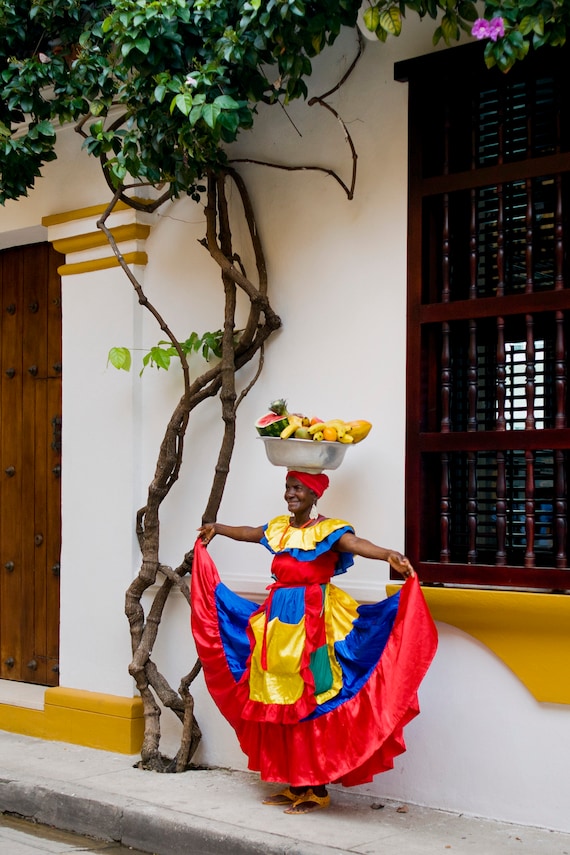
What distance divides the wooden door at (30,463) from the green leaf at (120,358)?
1347 millimetres

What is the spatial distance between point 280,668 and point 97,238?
9.60 feet

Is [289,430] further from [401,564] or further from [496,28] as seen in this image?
[496,28]

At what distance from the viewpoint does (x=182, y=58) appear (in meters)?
5.28

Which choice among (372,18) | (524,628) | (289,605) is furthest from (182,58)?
(524,628)

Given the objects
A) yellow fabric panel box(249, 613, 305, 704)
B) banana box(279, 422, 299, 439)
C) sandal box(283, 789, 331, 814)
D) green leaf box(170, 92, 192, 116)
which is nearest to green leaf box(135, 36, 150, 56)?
green leaf box(170, 92, 192, 116)

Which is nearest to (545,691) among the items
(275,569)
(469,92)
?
(275,569)

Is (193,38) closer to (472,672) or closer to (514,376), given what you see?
(514,376)

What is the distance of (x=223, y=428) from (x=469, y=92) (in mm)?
2123

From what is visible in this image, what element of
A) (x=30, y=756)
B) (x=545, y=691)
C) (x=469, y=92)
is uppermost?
(x=469, y=92)

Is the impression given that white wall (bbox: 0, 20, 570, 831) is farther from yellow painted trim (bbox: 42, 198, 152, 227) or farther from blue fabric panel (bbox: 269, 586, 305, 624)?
blue fabric panel (bbox: 269, 586, 305, 624)

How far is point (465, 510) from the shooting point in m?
5.23

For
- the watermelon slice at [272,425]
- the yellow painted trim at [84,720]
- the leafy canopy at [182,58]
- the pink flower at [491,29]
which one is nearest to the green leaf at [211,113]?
the leafy canopy at [182,58]

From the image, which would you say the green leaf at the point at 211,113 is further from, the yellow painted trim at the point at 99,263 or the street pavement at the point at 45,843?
the street pavement at the point at 45,843

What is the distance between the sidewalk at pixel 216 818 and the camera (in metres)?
4.52
